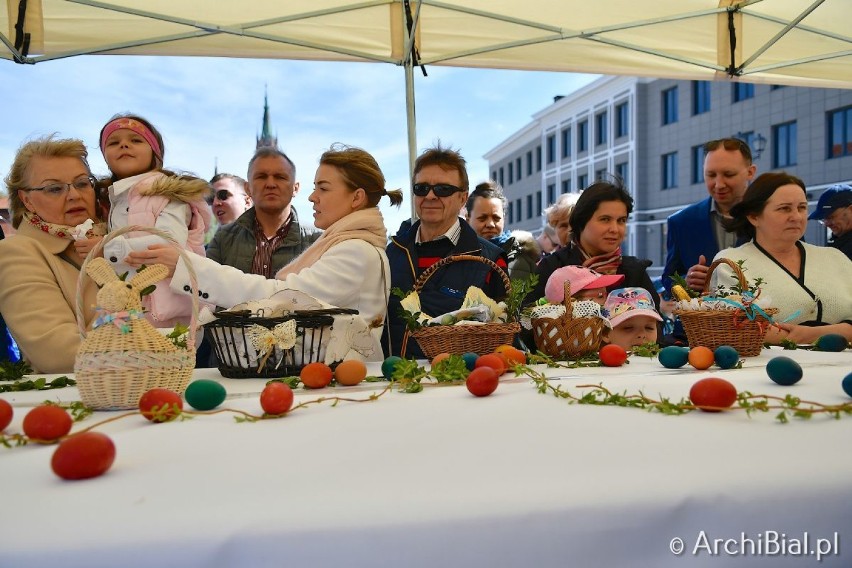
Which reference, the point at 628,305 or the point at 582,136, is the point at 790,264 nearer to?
the point at 628,305

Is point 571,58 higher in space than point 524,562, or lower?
higher

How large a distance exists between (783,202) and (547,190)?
32.6 m

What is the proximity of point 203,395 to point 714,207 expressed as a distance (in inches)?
138

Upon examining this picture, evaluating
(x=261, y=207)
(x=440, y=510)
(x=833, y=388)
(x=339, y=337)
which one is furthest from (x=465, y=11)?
(x=440, y=510)

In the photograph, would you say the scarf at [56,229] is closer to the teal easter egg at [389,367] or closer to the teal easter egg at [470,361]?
the teal easter egg at [389,367]

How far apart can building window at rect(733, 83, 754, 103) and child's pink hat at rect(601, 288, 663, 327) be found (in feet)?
70.1

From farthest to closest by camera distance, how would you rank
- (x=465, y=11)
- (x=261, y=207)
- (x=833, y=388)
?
(x=465, y=11), (x=261, y=207), (x=833, y=388)

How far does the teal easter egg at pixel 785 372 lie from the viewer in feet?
5.38

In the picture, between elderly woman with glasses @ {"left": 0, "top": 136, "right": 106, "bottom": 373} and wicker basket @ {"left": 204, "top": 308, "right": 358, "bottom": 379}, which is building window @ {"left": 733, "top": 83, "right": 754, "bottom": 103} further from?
wicker basket @ {"left": 204, "top": 308, "right": 358, "bottom": 379}

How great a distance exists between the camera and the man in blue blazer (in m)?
3.91

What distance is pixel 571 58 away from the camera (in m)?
5.05

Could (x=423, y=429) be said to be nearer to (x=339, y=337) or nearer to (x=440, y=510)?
(x=440, y=510)

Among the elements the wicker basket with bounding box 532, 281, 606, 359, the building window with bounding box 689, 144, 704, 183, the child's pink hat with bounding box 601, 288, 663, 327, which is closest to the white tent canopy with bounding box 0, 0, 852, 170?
the child's pink hat with bounding box 601, 288, 663, 327

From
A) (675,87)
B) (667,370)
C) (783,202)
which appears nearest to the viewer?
(667,370)
